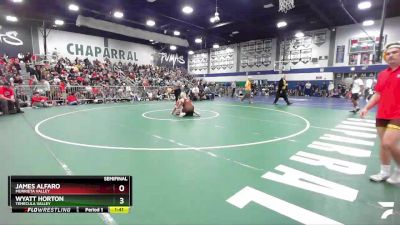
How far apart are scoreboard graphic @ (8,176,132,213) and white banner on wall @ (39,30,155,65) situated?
92.9 feet

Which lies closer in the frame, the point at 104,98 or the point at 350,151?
the point at 350,151

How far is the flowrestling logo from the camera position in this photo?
22.5 m

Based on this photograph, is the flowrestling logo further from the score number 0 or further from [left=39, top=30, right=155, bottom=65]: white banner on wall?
the score number 0

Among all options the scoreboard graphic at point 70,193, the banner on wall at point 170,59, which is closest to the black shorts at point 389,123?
the scoreboard graphic at point 70,193

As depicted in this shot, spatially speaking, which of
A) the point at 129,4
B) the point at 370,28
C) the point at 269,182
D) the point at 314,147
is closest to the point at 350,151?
the point at 314,147

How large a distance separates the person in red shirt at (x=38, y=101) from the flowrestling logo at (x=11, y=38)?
12881 millimetres

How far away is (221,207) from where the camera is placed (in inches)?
105

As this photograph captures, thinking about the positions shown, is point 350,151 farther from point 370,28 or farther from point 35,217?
point 370,28

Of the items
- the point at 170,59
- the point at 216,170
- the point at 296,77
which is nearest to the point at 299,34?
the point at 296,77

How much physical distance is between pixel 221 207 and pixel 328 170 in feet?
7.25

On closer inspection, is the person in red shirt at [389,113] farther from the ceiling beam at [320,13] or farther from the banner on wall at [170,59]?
the banner on wall at [170,59]

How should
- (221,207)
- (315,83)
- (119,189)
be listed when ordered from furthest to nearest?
1. (315,83)
2. (221,207)
3. (119,189)

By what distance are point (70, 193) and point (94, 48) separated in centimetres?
3091

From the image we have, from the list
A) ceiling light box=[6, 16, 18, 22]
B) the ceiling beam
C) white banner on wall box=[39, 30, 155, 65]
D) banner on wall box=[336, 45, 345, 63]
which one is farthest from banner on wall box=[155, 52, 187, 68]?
banner on wall box=[336, 45, 345, 63]
